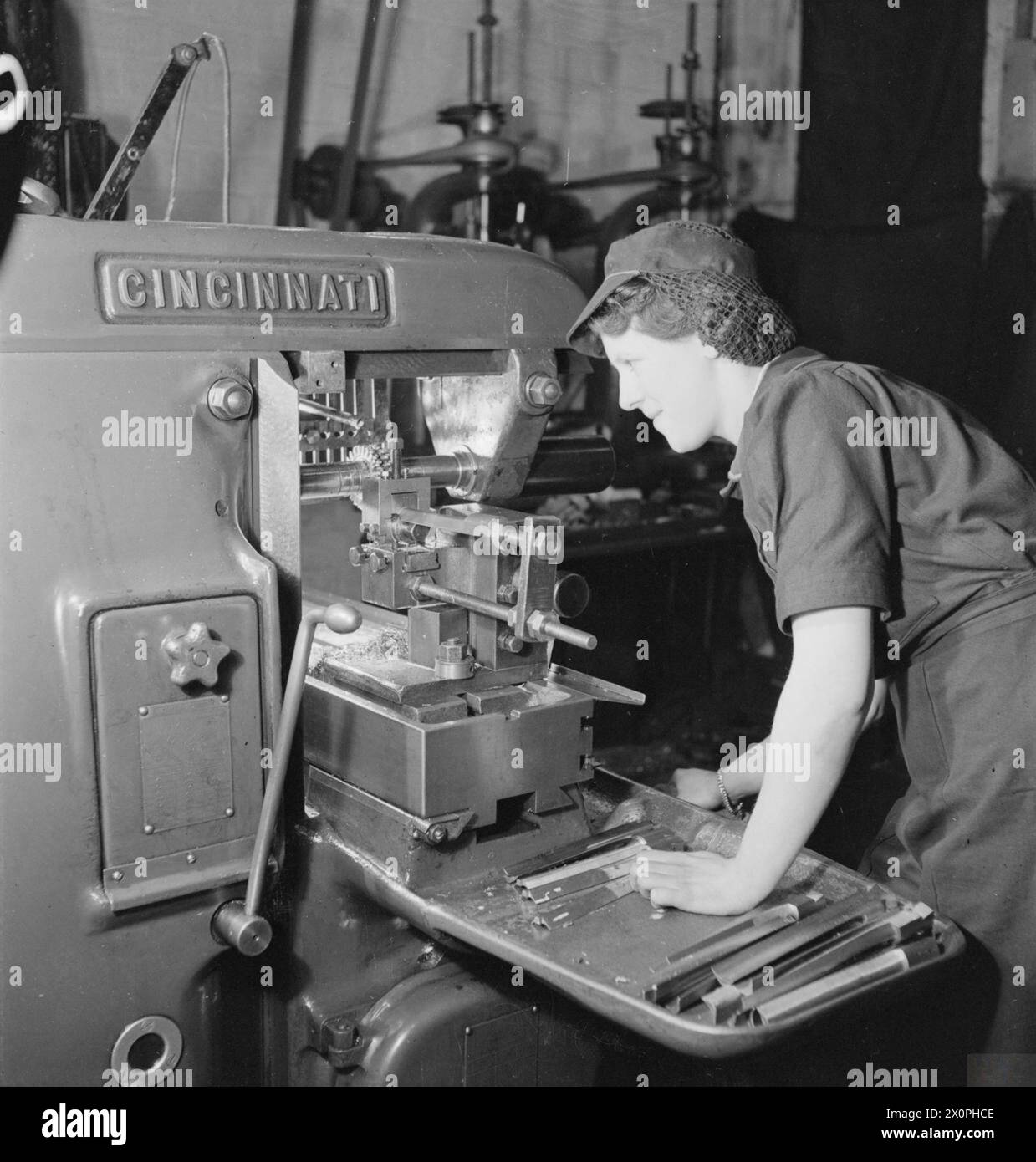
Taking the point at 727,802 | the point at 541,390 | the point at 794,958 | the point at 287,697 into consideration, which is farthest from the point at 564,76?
the point at 794,958

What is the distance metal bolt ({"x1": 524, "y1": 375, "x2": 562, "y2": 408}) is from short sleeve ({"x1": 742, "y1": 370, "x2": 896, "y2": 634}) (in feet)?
1.29

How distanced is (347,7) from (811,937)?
311 cm

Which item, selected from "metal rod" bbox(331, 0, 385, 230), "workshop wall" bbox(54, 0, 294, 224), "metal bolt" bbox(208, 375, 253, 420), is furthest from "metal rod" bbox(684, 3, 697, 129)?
"metal bolt" bbox(208, 375, 253, 420)

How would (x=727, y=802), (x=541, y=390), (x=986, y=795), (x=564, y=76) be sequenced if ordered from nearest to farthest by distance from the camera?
(x=986, y=795) < (x=541, y=390) < (x=727, y=802) < (x=564, y=76)

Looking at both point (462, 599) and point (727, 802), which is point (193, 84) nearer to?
point (462, 599)

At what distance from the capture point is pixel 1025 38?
164 inches

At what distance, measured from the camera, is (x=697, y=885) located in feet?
5.10

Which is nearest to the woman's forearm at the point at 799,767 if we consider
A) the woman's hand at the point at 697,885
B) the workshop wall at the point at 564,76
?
the woman's hand at the point at 697,885

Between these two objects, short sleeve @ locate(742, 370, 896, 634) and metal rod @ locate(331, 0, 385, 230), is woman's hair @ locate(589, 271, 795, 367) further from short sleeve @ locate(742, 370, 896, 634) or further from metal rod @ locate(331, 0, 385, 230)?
metal rod @ locate(331, 0, 385, 230)

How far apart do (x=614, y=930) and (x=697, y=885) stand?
120 millimetres

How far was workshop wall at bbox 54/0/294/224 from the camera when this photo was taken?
10.2 feet

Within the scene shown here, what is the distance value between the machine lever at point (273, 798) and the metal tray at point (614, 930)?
0.16 m
